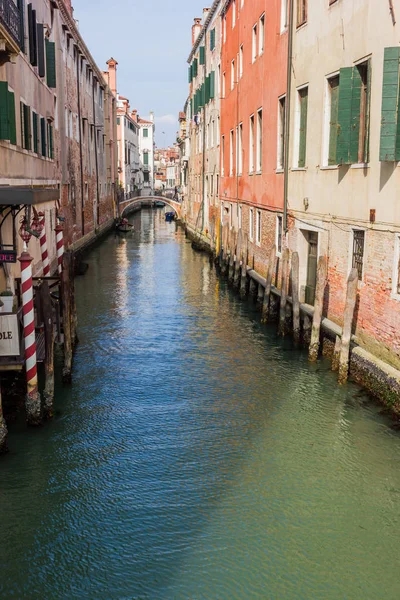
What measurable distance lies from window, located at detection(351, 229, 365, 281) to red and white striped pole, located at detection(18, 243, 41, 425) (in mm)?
5146

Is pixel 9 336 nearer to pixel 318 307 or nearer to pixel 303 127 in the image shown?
pixel 318 307

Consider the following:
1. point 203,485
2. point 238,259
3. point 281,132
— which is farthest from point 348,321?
point 238,259

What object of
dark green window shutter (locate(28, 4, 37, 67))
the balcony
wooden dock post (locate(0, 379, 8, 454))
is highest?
dark green window shutter (locate(28, 4, 37, 67))

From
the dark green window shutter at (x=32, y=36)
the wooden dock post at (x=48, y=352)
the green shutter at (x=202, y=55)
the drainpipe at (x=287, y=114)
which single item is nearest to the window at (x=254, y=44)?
the drainpipe at (x=287, y=114)

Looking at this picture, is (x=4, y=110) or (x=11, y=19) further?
(x=4, y=110)

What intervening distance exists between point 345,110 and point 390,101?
149cm

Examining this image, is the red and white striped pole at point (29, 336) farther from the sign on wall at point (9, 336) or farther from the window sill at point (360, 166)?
the window sill at point (360, 166)

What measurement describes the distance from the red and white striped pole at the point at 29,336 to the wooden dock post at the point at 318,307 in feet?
15.7

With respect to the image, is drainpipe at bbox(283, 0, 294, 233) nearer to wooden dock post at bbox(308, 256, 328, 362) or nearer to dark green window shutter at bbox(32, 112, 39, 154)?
wooden dock post at bbox(308, 256, 328, 362)

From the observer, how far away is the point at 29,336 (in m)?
7.70

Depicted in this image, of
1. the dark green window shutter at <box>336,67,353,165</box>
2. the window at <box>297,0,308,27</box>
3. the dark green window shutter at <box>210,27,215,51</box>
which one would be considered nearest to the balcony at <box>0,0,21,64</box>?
the dark green window shutter at <box>336,67,353,165</box>

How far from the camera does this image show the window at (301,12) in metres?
12.6

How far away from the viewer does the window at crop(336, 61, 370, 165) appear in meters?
9.46

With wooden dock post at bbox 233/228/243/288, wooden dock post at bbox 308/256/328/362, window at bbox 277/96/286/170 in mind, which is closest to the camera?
wooden dock post at bbox 308/256/328/362
